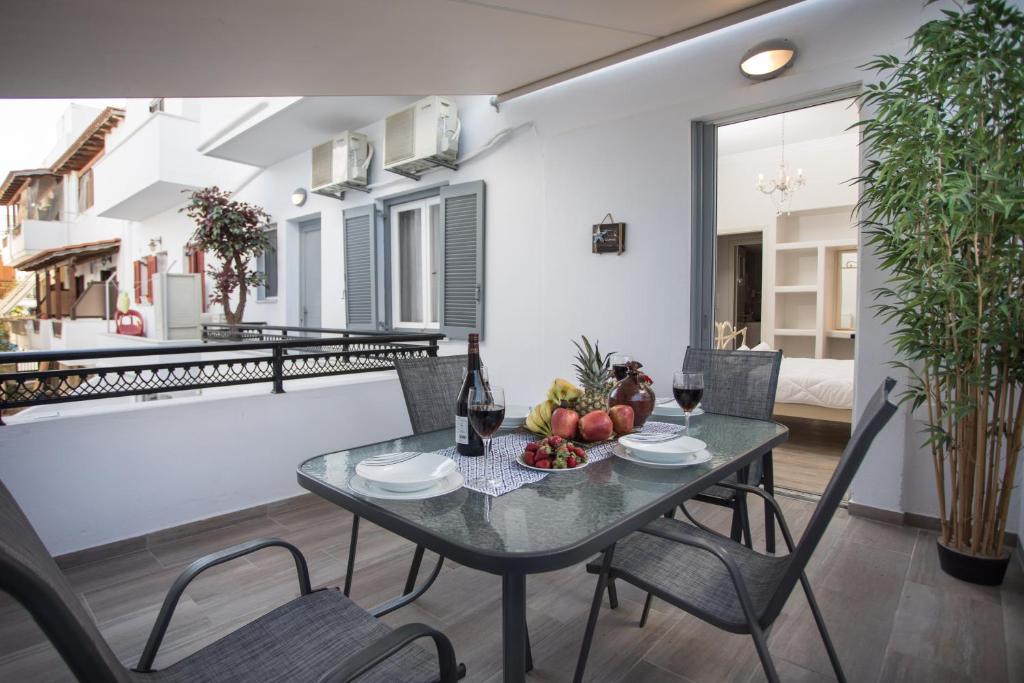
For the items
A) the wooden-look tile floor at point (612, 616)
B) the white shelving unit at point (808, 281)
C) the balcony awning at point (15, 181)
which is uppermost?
the balcony awning at point (15, 181)

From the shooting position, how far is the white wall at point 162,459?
2.25 m

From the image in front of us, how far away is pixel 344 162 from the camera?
17.1 ft

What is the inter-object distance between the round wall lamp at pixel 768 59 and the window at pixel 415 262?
113 inches

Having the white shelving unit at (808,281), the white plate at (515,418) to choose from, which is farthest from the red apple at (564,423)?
the white shelving unit at (808,281)

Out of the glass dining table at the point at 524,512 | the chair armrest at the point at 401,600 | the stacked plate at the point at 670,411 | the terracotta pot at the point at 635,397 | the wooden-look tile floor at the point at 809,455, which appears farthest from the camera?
the wooden-look tile floor at the point at 809,455

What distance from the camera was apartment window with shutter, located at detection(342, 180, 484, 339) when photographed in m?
4.50

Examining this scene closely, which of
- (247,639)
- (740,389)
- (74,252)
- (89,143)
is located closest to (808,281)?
(740,389)

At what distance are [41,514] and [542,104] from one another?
12.4 feet

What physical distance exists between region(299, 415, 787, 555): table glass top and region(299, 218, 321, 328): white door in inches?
204

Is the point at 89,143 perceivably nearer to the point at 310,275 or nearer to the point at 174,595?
the point at 310,275

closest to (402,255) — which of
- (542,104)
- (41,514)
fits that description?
(542,104)

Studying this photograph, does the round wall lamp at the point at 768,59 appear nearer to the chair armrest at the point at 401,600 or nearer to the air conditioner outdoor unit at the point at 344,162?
the chair armrest at the point at 401,600

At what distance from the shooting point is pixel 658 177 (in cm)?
336

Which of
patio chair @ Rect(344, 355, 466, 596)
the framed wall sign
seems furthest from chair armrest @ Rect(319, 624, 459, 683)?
the framed wall sign
